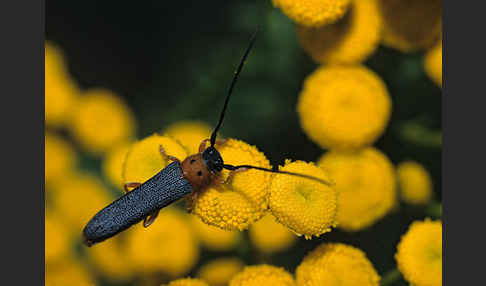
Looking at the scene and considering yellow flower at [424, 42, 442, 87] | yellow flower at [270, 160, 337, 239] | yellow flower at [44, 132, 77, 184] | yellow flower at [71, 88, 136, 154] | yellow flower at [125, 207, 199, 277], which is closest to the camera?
yellow flower at [270, 160, 337, 239]

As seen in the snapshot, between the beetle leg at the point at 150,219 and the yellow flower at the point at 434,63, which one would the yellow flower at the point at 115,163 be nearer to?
the beetle leg at the point at 150,219

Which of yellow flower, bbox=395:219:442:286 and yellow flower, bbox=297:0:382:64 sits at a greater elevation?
yellow flower, bbox=297:0:382:64

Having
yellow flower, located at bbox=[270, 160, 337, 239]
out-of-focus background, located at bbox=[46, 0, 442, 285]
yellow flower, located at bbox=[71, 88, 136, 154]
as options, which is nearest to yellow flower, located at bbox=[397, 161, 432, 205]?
out-of-focus background, located at bbox=[46, 0, 442, 285]

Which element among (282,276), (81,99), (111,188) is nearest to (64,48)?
(81,99)

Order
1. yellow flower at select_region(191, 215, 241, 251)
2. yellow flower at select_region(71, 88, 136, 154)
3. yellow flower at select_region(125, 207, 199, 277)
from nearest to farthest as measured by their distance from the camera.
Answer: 1. yellow flower at select_region(125, 207, 199, 277)
2. yellow flower at select_region(191, 215, 241, 251)
3. yellow flower at select_region(71, 88, 136, 154)

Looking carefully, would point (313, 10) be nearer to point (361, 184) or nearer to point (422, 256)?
point (361, 184)

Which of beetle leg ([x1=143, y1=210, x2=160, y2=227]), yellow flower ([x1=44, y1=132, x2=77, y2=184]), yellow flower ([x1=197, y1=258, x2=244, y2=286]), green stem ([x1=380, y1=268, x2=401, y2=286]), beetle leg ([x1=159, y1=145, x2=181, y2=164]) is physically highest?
beetle leg ([x1=159, y1=145, x2=181, y2=164])

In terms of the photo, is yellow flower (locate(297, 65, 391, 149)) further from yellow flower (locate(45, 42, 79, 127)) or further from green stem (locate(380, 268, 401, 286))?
yellow flower (locate(45, 42, 79, 127))

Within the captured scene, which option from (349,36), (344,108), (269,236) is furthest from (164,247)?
(349,36)
